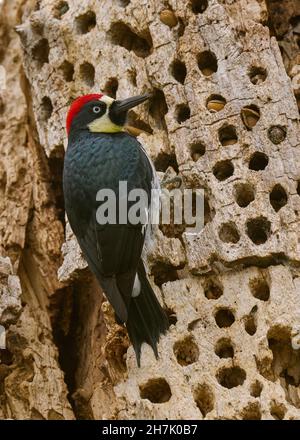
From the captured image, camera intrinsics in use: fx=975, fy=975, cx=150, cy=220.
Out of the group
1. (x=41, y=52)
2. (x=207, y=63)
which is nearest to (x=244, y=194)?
(x=207, y=63)

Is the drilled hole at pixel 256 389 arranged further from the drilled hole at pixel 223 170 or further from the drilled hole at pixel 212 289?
the drilled hole at pixel 223 170

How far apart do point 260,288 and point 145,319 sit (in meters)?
0.57

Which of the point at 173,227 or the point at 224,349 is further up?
the point at 173,227

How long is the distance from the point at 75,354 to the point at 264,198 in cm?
151

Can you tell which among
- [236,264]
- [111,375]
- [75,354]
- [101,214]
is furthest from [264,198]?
[75,354]

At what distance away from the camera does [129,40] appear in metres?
5.57

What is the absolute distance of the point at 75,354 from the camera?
18.1ft

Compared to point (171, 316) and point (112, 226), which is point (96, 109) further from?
point (171, 316)

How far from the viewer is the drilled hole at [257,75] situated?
16.5 ft

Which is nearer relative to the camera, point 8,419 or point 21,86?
point 8,419

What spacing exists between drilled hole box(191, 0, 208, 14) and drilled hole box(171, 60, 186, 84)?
0.35 m

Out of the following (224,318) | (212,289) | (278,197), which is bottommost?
(224,318)

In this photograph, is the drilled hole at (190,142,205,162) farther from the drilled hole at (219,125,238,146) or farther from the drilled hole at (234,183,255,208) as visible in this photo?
the drilled hole at (234,183,255,208)
